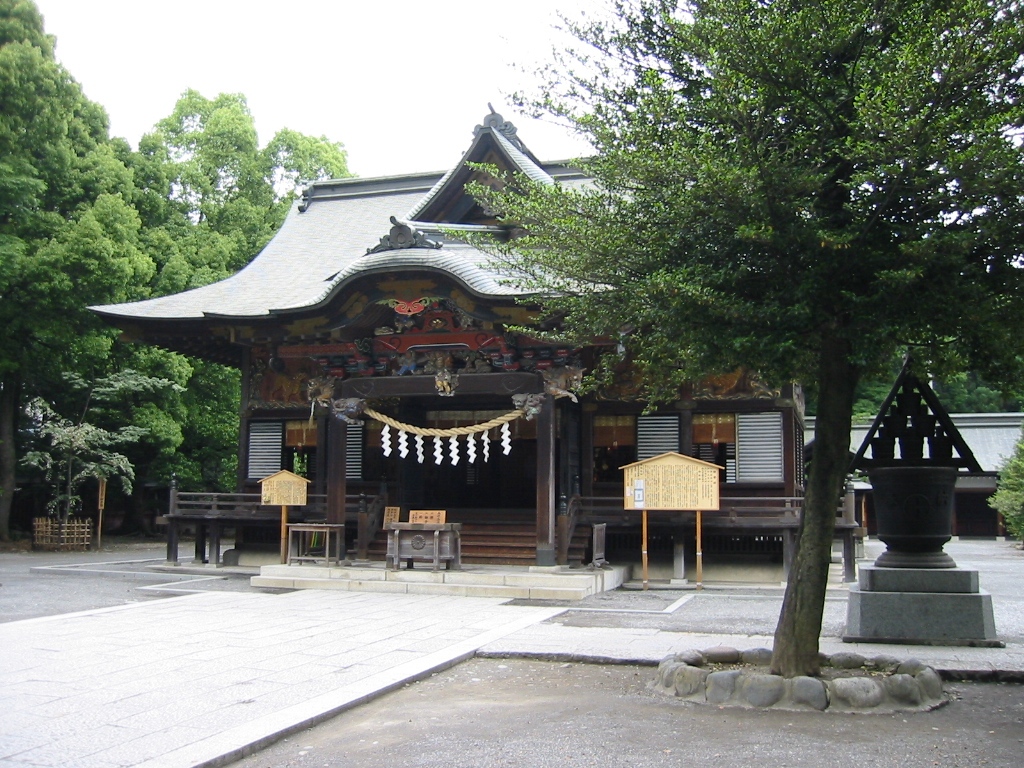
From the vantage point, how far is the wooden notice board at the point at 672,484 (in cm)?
1384

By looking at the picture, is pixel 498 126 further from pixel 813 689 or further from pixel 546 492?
pixel 813 689

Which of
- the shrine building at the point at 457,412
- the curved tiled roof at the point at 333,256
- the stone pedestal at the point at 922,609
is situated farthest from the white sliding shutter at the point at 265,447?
the stone pedestal at the point at 922,609

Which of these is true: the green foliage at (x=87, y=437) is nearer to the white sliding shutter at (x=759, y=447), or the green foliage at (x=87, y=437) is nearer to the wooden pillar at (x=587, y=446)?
the wooden pillar at (x=587, y=446)

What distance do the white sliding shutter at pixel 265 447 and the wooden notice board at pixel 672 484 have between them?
24.5 ft

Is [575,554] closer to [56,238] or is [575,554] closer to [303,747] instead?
[303,747]

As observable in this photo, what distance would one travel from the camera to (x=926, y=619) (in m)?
8.59

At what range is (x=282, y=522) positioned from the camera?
52.4 feet

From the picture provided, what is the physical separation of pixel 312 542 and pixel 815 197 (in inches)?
495

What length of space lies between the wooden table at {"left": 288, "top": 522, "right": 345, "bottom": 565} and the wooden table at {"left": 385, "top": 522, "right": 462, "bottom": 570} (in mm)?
1162

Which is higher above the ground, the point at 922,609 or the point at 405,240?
the point at 405,240

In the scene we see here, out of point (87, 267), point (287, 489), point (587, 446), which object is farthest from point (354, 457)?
point (87, 267)

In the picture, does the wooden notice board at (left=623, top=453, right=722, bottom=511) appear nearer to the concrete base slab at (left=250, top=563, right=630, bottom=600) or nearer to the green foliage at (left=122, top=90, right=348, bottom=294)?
the concrete base slab at (left=250, top=563, right=630, bottom=600)

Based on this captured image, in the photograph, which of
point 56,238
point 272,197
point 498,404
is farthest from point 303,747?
point 272,197

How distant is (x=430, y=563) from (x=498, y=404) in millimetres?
4034
